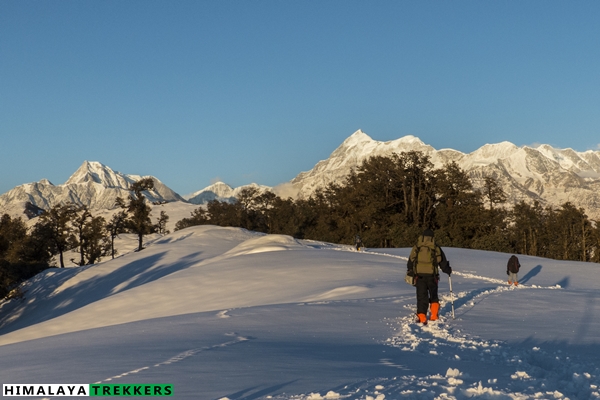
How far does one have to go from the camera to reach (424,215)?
67.7m

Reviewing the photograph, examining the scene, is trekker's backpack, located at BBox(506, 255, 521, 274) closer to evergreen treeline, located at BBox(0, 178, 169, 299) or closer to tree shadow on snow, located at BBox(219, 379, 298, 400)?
tree shadow on snow, located at BBox(219, 379, 298, 400)

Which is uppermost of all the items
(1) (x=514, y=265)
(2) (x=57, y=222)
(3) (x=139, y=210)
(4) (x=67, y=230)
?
(3) (x=139, y=210)

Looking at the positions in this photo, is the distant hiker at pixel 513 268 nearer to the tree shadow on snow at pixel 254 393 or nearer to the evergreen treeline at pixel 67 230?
the tree shadow on snow at pixel 254 393

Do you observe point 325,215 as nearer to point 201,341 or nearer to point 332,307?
point 332,307

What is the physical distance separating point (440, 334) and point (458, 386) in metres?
4.25

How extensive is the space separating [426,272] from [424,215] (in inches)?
2220

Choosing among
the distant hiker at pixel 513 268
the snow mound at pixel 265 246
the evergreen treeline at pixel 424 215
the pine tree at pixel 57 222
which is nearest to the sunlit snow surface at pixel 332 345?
the distant hiker at pixel 513 268

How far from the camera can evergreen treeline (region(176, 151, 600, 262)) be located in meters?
64.3

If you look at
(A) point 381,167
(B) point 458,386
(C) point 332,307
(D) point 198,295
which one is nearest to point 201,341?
(B) point 458,386

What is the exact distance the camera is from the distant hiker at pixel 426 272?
1229 cm

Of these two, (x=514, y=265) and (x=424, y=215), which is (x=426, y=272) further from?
(x=424, y=215)

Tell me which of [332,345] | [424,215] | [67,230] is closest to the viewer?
[332,345]

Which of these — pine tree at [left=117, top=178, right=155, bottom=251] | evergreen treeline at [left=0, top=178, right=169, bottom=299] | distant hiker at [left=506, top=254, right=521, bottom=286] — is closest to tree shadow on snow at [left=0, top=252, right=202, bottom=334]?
evergreen treeline at [left=0, top=178, right=169, bottom=299]

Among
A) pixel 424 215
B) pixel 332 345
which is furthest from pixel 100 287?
pixel 424 215
